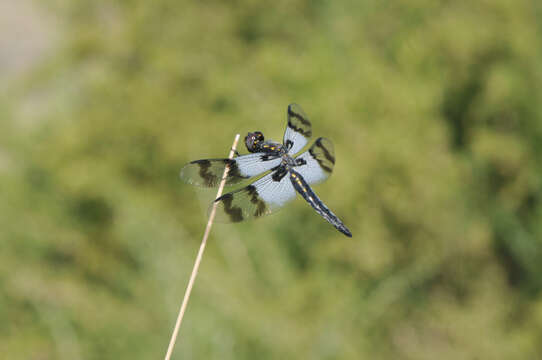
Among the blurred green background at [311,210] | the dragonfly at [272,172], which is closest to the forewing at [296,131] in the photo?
the dragonfly at [272,172]

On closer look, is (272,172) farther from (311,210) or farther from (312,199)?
(311,210)

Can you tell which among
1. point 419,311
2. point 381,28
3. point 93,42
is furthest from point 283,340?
point 93,42

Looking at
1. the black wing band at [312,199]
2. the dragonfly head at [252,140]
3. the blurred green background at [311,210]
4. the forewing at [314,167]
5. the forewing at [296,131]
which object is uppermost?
the blurred green background at [311,210]

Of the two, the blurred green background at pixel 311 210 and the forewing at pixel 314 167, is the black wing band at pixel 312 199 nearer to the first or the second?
the forewing at pixel 314 167

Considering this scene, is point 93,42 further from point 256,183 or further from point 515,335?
point 515,335

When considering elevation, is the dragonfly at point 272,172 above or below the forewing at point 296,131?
below

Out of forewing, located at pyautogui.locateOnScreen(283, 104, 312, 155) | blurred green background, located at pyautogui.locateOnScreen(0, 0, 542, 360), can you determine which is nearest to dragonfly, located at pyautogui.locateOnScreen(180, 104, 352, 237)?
forewing, located at pyautogui.locateOnScreen(283, 104, 312, 155)

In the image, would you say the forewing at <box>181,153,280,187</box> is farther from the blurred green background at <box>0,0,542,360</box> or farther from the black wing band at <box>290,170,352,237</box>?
the blurred green background at <box>0,0,542,360</box>

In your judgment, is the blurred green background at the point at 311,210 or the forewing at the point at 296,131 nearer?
the forewing at the point at 296,131
